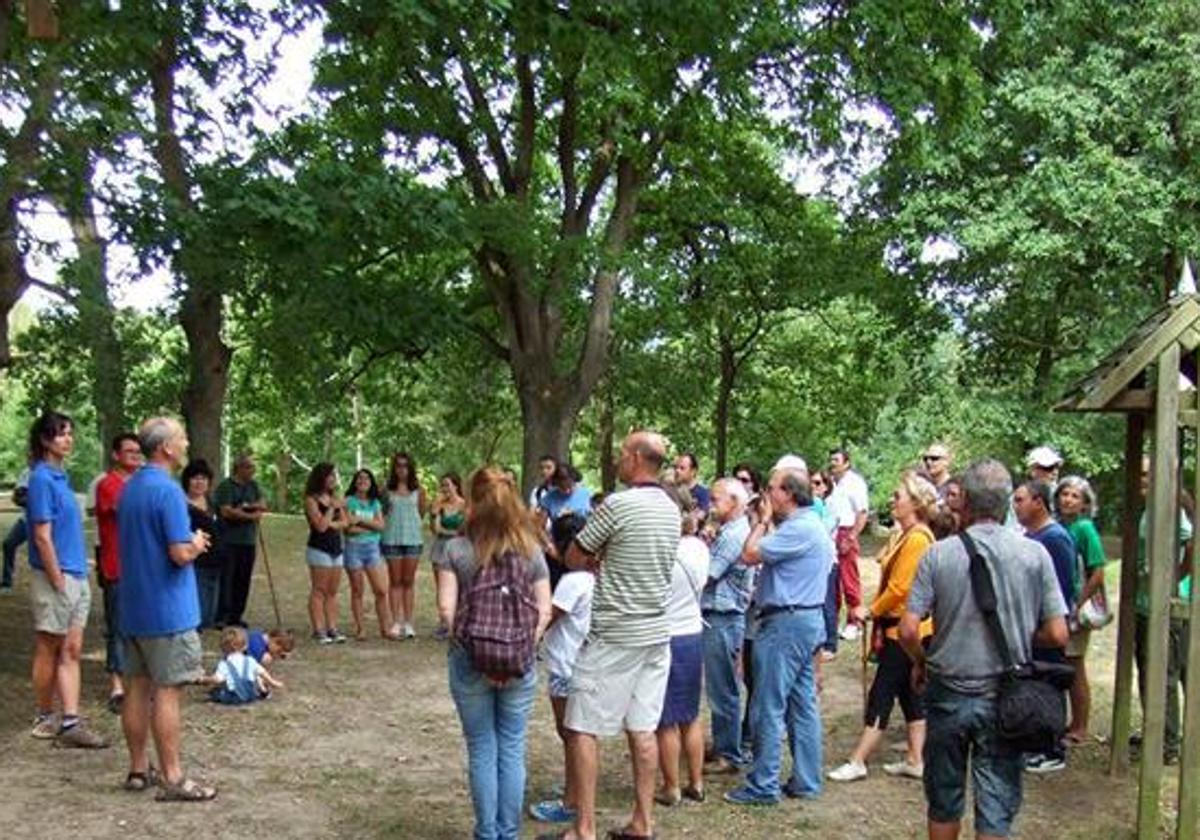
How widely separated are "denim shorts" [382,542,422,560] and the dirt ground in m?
1.95

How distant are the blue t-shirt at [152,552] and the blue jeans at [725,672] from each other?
9.41ft

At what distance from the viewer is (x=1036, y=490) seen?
7.27 m

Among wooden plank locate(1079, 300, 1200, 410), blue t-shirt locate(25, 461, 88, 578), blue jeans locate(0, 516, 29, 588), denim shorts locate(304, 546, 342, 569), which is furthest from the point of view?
blue jeans locate(0, 516, 29, 588)

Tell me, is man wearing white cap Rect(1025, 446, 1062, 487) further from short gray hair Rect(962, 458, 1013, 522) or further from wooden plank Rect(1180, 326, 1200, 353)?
short gray hair Rect(962, 458, 1013, 522)

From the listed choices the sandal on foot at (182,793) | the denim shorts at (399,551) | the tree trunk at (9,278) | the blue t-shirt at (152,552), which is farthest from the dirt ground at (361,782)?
the tree trunk at (9,278)

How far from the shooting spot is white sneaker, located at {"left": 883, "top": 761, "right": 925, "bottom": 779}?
23.2 feet

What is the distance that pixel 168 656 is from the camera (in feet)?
19.2

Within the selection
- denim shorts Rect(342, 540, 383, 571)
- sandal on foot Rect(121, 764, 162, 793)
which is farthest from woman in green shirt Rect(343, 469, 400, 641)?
sandal on foot Rect(121, 764, 162, 793)

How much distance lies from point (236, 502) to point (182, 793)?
4.94 m

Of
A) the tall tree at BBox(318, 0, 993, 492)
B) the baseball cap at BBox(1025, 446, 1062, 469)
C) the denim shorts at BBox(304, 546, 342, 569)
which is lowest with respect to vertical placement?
the denim shorts at BBox(304, 546, 342, 569)

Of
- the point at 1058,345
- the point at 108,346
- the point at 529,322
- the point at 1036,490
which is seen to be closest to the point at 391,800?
the point at 1036,490

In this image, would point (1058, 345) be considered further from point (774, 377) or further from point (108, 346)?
point (108, 346)

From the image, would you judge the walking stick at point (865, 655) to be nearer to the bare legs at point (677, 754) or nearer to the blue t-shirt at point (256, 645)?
the bare legs at point (677, 754)

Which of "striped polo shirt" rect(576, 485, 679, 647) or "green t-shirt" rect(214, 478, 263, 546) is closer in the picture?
"striped polo shirt" rect(576, 485, 679, 647)
